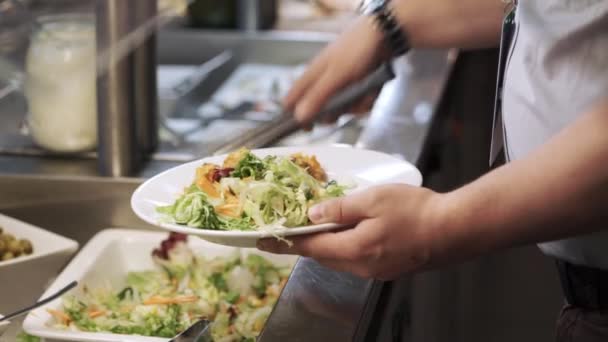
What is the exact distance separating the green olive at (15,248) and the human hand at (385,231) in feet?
1.85

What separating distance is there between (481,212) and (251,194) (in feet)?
0.93

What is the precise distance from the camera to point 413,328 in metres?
1.83

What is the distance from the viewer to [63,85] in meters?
1.58

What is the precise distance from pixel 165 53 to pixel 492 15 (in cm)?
171

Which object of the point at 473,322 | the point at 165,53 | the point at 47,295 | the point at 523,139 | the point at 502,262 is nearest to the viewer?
the point at 523,139

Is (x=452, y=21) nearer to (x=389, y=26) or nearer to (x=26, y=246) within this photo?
(x=389, y=26)

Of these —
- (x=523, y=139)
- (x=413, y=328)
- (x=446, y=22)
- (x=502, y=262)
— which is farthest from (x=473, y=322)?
(x=523, y=139)

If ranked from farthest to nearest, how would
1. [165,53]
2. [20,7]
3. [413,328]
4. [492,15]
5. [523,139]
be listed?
[165,53] → [413,328] → [20,7] → [492,15] → [523,139]

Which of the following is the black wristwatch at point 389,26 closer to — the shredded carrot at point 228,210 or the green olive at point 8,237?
the shredded carrot at point 228,210

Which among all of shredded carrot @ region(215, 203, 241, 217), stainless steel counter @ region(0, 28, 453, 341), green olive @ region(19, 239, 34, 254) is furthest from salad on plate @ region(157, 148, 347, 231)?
green olive @ region(19, 239, 34, 254)

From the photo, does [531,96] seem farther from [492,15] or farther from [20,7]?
[20,7]

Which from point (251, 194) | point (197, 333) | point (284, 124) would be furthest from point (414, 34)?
point (197, 333)

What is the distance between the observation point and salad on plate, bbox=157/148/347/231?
1.05 meters

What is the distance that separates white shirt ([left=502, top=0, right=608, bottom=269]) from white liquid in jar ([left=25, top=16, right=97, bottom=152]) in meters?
0.74
